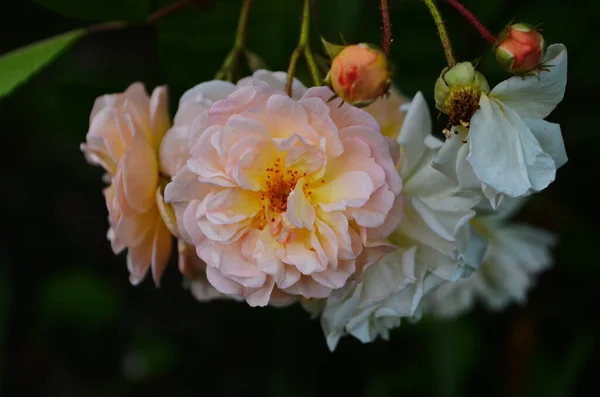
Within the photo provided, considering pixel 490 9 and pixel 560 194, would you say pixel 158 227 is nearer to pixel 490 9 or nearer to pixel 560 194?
pixel 490 9

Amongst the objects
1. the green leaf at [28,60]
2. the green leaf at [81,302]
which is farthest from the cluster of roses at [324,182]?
the green leaf at [81,302]

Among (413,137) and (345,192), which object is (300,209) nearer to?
(345,192)

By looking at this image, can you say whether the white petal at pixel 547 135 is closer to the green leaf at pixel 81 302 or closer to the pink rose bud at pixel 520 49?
the pink rose bud at pixel 520 49

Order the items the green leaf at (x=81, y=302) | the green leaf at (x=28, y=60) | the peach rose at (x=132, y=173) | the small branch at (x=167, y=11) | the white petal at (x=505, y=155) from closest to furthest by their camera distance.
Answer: the white petal at (x=505, y=155), the peach rose at (x=132, y=173), the green leaf at (x=28, y=60), the small branch at (x=167, y=11), the green leaf at (x=81, y=302)

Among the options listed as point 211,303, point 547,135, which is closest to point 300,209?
A: point 547,135

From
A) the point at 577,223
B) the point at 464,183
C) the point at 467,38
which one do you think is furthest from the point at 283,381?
the point at 464,183

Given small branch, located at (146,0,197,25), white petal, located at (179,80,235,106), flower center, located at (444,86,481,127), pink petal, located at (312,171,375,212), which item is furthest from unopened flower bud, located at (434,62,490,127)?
small branch, located at (146,0,197,25)
